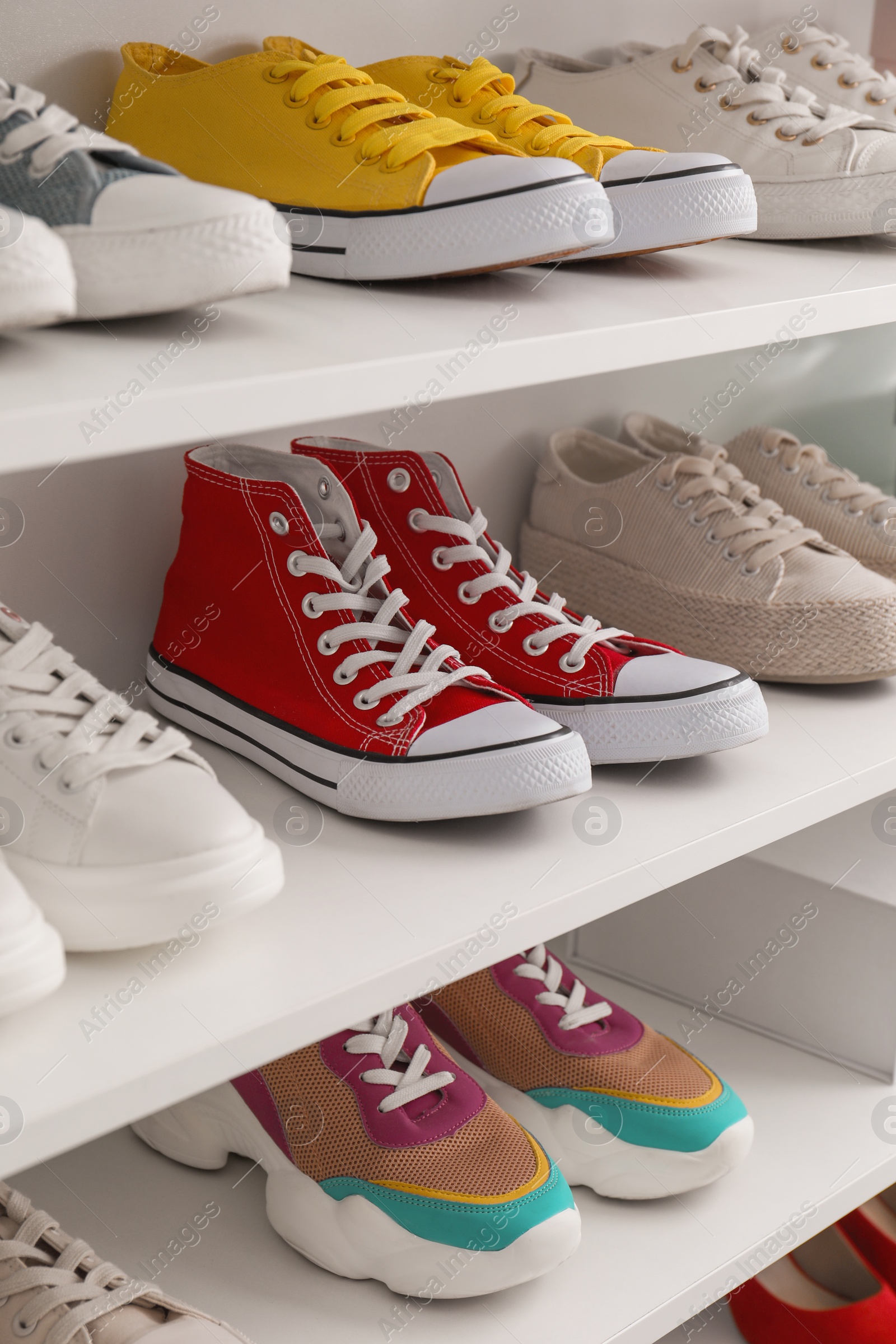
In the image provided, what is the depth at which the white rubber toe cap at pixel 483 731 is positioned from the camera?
2.17ft

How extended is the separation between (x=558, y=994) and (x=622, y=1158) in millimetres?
127

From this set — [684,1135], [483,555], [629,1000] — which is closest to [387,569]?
[483,555]

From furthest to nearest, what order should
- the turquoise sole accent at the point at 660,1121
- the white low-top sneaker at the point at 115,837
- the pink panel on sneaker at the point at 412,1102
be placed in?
1. the turquoise sole accent at the point at 660,1121
2. the pink panel on sneaker at the point at 412,1102
3. the white low-top sneaker at the point at 115,837

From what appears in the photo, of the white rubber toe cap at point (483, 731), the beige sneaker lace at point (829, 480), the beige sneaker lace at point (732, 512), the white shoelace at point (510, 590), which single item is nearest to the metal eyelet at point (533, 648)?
the white shoelace at point (510, 590)

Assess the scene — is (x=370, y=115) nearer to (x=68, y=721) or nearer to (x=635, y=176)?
(x=635, y=176)

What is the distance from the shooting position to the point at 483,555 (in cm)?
81

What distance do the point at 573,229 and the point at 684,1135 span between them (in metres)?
0.63

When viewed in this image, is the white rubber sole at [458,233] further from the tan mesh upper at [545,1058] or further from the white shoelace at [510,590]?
the tan mesh upper at [545,1058]

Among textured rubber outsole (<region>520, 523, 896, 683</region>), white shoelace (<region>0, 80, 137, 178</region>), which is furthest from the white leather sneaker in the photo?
textured rubber outsole (<region>520, 523, 896, 683</region>)

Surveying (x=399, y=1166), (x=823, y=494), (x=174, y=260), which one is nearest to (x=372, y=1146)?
(x=399, y=1166)

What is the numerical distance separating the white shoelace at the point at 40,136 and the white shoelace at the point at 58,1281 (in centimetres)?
55

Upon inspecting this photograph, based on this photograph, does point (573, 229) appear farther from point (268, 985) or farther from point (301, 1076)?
point (301, 1076)

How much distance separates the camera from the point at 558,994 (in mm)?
933

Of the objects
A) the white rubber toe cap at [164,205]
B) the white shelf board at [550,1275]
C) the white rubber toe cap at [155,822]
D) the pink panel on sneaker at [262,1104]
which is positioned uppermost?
the white rubber toe cap at [164,205]
